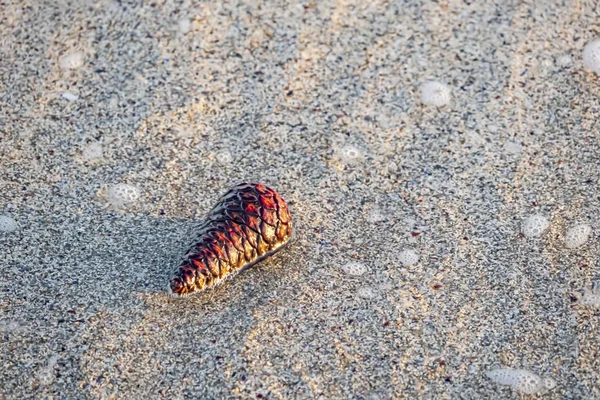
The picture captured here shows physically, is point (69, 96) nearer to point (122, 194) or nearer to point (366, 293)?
point (122, 194)

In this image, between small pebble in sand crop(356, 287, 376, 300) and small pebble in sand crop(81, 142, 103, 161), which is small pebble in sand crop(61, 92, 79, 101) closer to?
small pebble in sand crop(81, 142, 103, 161)

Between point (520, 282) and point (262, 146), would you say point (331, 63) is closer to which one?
point (262, 146)

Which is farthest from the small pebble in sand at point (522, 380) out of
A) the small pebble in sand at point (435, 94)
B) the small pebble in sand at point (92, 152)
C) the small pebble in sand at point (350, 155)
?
the small pebble in sand at point (92, 152)

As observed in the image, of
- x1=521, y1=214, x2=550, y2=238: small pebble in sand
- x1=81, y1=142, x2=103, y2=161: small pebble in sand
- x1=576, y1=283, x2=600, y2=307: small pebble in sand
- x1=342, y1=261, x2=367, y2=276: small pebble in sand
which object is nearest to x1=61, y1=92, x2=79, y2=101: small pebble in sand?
x1=81, y1=142, x2=103, y2=161: small pebble in sand

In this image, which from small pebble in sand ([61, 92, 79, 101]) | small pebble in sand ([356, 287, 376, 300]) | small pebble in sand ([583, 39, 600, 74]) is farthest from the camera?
small pebble in sand ([583, 39, 600, 74])

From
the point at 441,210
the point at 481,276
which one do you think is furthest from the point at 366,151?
the point at 481,276
